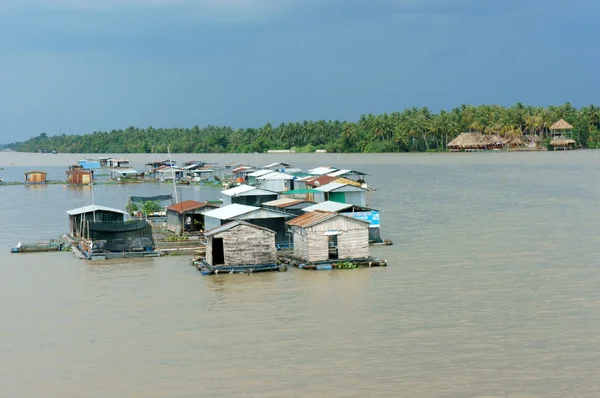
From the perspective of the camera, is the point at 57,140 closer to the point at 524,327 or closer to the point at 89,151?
the point at 89,151

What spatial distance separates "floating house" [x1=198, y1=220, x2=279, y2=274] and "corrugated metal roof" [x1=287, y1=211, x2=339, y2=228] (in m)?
0.80

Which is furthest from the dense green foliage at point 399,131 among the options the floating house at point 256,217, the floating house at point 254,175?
the floating house at point 256,217

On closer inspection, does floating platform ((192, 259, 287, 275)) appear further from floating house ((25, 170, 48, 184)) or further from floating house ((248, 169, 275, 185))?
floating house ((25, 170, 48, 184))

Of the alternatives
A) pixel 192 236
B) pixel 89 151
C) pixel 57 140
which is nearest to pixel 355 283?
pixel 192 236

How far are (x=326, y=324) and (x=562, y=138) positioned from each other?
67.4 metres

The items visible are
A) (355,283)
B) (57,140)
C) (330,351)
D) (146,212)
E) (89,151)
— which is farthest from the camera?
(57,140)

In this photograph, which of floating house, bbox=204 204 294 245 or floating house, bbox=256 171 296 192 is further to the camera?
floating house, bbox=256 171 296 192

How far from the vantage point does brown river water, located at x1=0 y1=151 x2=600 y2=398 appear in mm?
9406

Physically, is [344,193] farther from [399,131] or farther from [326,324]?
[399,131]

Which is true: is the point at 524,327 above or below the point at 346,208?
below

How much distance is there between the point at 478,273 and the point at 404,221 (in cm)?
855

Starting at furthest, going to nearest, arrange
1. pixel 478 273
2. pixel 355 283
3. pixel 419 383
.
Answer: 1. pixel 478 273
2. pixel 355 283
3. pixel 419 383

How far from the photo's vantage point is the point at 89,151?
128625 millimetres

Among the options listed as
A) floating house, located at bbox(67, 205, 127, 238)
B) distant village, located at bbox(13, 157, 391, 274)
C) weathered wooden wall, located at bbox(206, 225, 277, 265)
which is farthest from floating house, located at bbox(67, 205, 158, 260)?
weathered wooden wall, located at bbox(206, 225, 277, 265)
